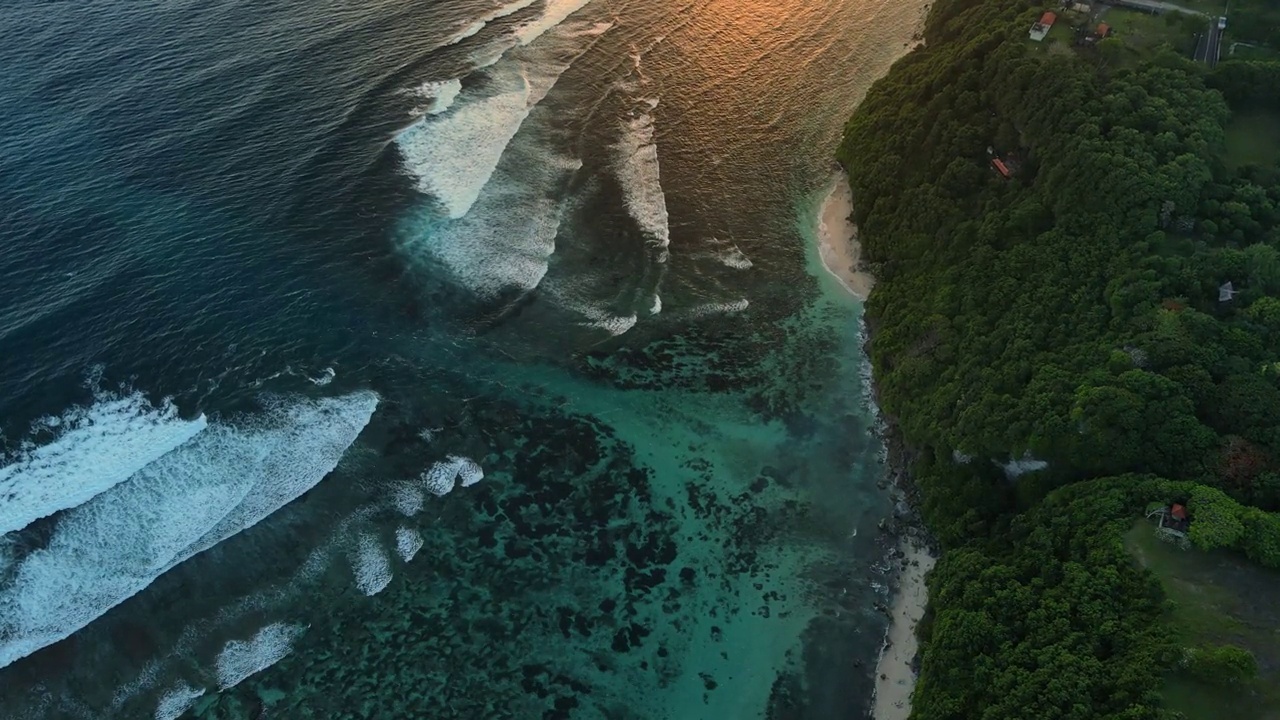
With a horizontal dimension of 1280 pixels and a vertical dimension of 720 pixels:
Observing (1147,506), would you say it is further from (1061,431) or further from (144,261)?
(144,261)

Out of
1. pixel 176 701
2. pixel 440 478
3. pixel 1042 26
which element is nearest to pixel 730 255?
pixel 440 478

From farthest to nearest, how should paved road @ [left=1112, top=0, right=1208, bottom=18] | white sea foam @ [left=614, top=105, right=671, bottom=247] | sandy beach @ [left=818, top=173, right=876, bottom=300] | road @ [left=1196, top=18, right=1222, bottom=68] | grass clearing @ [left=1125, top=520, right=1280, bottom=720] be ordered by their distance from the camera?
white sea foam @ [left=614, top=105, right=671, bottom=247] < paved road @ [left=1112, top=0, right=1208, bottom=18] < sandy beach @ [left=818, top=173, right=876, bottom=300] < road @ [left=1196, top=18, right=1222, bottom=68] < grass clearing @ [left=1125, top=520, right=1280, bottom=720]

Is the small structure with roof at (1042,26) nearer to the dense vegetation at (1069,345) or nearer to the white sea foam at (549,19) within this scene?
the dense vegetation at (1069,345)

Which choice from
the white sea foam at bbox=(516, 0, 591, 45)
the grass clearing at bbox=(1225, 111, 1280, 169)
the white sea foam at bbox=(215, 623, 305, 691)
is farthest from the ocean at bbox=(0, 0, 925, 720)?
the grass clearing at bbox=(1225, 111, 1280, 169)

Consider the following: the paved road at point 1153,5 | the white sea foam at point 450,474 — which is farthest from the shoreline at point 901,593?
the paved road at point 1153,5

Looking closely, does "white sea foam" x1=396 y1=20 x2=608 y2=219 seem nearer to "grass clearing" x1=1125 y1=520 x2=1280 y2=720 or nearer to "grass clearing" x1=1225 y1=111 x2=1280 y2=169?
"grass clearing" x1=1125 y1=520 x2=1280 y2=720

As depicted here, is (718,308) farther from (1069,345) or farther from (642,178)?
(1069,345)

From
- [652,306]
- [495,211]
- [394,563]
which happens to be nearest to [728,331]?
[652,306]
